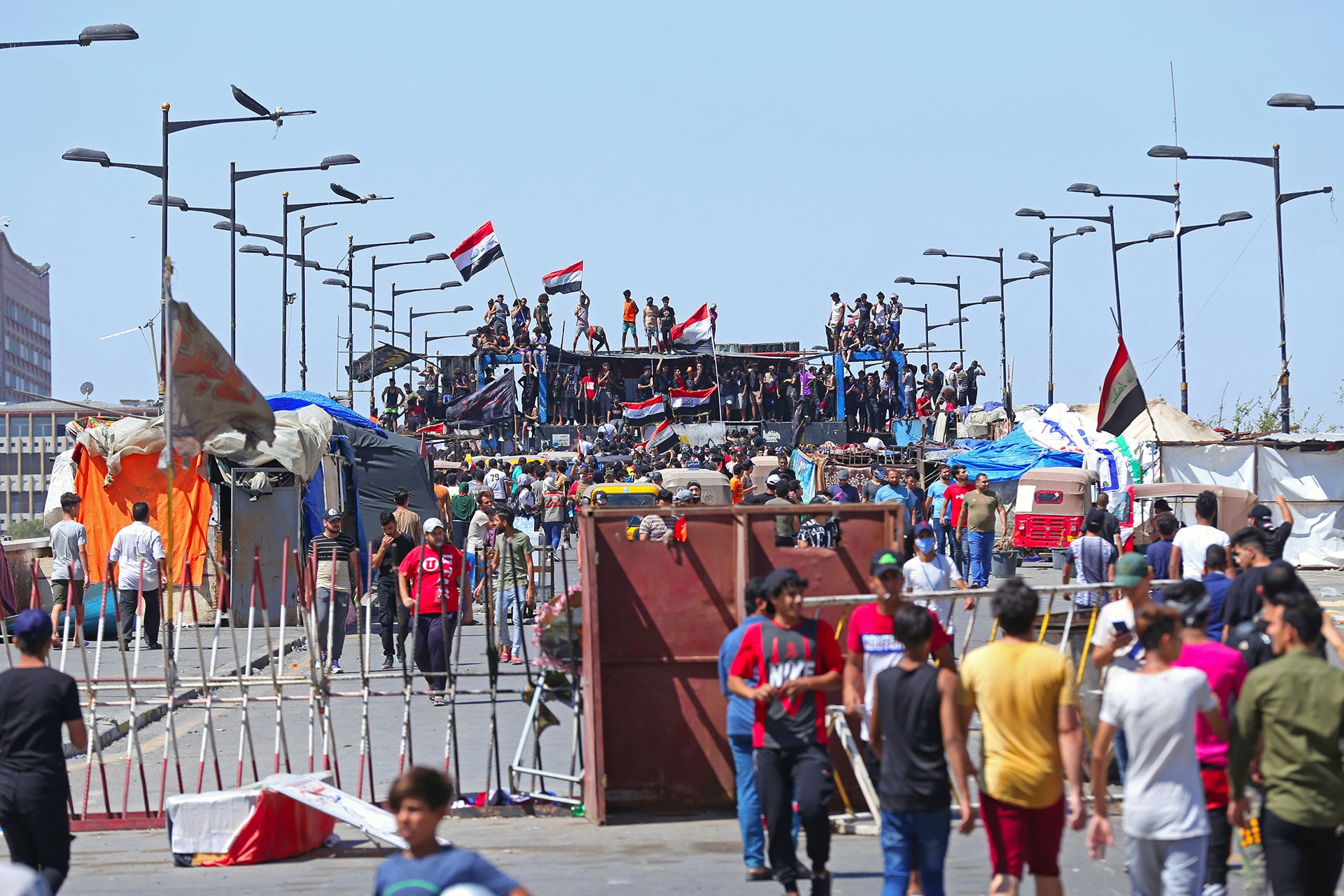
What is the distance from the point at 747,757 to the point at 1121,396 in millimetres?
17946

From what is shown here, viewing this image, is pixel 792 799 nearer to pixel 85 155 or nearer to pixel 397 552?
pixel 397 552

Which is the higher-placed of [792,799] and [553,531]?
[553,531]

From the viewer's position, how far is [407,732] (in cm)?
958

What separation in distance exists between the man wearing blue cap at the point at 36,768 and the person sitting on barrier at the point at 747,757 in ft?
9.39

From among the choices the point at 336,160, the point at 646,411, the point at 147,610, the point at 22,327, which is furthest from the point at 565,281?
the point at 22,327

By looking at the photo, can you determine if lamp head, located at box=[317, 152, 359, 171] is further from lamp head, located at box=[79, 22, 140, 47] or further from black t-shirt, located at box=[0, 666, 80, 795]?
black t-shirt, located at box=[0, 666, 80, 795]

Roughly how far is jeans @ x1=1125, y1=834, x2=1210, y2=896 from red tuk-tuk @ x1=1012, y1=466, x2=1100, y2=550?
21504 millimetres

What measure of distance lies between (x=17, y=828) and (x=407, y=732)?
294 centimetres

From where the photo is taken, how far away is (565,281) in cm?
4962

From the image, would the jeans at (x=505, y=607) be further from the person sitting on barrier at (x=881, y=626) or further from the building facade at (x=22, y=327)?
the building facade at (x=22, y=327)

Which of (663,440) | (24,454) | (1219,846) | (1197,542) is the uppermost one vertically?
(24,454)

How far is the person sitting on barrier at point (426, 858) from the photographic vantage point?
4398mm

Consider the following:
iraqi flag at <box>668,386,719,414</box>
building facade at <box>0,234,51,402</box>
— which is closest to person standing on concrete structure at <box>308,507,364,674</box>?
iraqi flag at <box>668,386,719,414</box>

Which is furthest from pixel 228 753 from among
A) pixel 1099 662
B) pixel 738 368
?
pixel 738 368
